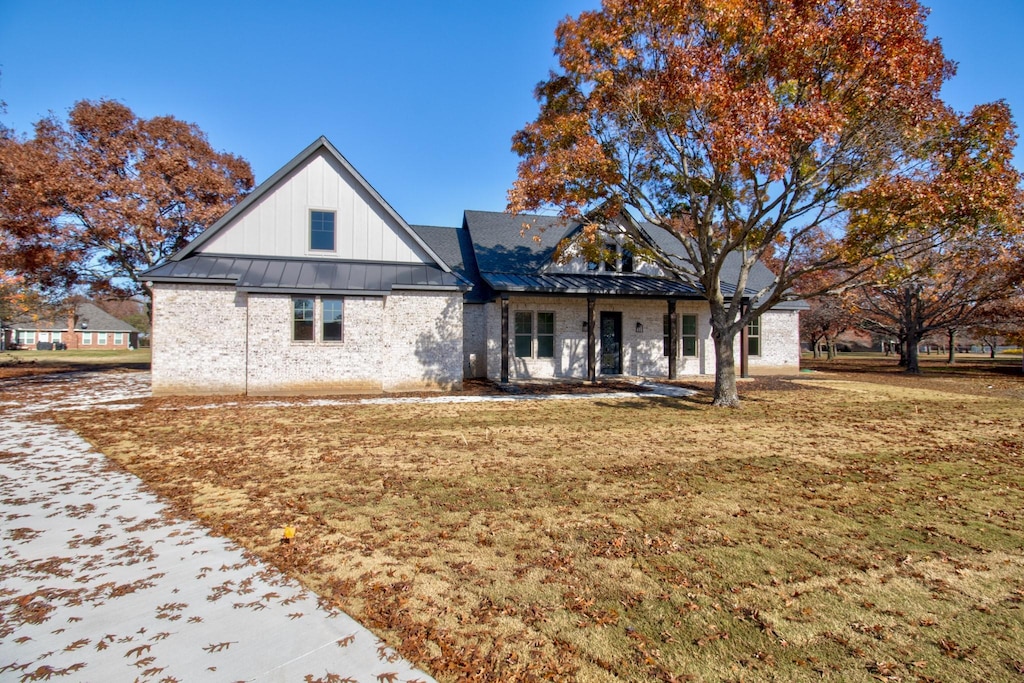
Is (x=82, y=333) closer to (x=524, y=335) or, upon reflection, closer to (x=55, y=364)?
(x=55, y=364)

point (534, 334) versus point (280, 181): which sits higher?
point (280, 181)

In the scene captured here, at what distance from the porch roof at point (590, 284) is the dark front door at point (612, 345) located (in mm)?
1497

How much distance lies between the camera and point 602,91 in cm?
1314

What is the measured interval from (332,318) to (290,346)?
139cm

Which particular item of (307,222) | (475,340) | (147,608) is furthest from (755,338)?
(147,608)

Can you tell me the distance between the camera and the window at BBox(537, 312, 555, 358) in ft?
64.2

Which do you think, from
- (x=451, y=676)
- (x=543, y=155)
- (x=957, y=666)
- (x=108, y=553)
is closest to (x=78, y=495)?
(x=108, y=553)

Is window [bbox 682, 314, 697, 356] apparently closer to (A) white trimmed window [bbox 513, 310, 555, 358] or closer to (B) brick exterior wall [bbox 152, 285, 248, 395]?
(A) white trimmed window [bbox 513, 310, 555, 358]

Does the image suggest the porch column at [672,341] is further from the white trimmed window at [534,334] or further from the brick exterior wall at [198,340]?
the brick exterior wall at [198,340]

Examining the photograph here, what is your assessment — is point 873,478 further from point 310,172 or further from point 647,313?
point 310,172

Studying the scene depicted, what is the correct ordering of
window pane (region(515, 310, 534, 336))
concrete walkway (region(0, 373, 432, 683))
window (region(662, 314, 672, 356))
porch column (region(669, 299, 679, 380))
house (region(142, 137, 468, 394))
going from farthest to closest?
window (region(662, 314, 672, 356)), porch column (region(669, 299, 679, 380)), window pane (region(515, 310, 534, 336)), house (region(142, 137, 468, 394)), concrete walkway (region(0, 373, 432, 683))

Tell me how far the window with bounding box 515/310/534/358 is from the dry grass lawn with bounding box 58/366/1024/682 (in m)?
8.87

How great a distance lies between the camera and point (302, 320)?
50.6 ft

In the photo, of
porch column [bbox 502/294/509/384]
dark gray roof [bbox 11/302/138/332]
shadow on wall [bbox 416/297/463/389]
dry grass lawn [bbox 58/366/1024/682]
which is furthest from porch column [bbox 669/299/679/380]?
dark gray roof [bbox 11/302/138/332]
